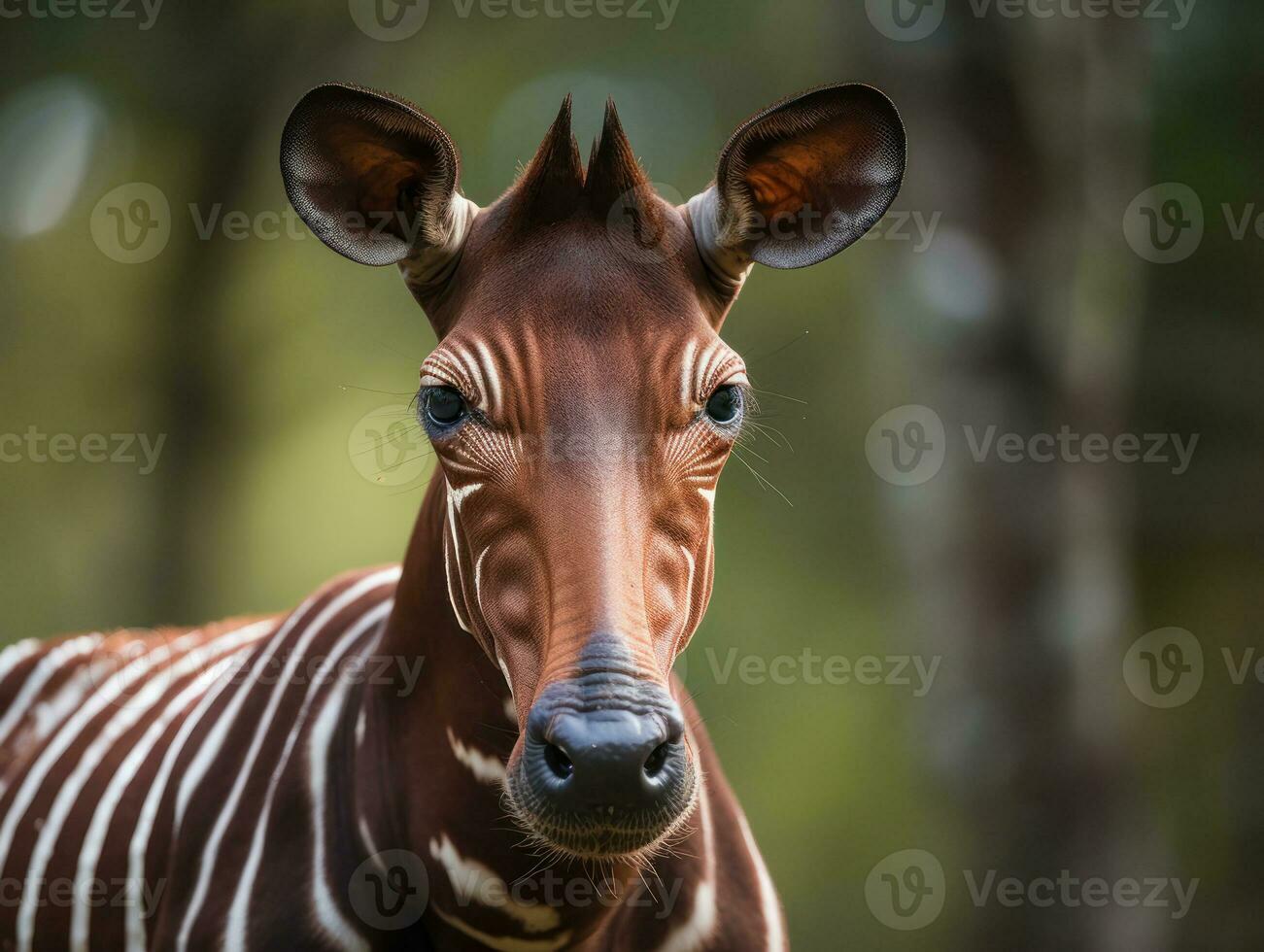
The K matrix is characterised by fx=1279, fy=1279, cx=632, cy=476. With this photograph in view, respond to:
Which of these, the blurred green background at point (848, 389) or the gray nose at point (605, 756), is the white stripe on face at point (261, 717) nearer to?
the blurred green background at point (848, 389)

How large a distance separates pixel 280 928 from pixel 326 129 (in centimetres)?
253

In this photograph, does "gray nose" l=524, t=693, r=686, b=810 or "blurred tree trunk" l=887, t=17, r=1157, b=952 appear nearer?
"gray nose" l=524, t=693, r=686, b=810

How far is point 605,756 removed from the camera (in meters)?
2.98

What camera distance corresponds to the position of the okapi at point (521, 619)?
329 cm

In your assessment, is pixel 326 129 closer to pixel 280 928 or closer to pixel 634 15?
pixel 280 928

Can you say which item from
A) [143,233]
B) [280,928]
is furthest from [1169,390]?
[143,233]

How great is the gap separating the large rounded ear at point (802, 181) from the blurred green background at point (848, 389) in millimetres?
593

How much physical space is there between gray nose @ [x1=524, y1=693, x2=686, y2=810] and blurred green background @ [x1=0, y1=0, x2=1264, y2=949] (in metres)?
1.59

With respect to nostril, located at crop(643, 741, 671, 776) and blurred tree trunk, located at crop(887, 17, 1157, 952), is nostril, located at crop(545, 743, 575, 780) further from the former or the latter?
blurred tree trunk, located at crop(887, 17, 1157, 952)

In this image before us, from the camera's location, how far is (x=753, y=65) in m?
16.4

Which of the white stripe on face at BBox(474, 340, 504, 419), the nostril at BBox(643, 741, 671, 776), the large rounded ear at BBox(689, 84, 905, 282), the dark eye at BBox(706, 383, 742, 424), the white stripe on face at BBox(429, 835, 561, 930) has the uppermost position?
the large rounded ear at BBox(689, 84, 905, 282)

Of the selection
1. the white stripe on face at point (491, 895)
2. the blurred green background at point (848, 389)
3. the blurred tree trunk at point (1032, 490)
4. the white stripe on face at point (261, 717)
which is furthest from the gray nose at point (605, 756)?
the blurred tree trunk at point (1032, 490)

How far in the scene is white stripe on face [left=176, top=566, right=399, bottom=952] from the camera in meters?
4.32

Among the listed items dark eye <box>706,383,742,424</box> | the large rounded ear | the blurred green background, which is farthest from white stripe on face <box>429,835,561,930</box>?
the large rounded ear
